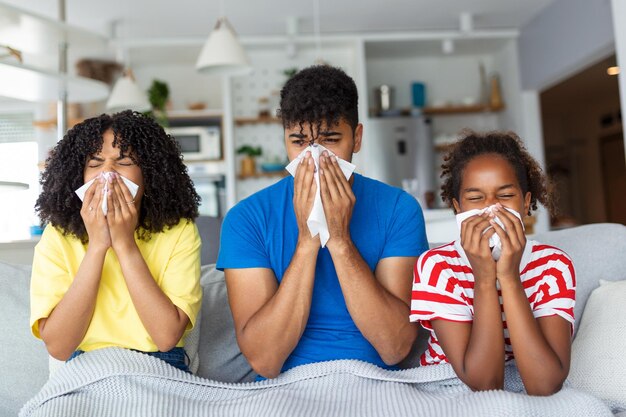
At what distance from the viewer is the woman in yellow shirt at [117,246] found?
4.86 feet

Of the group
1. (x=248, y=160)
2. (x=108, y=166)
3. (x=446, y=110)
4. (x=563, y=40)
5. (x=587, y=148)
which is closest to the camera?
(x=108, y=166)

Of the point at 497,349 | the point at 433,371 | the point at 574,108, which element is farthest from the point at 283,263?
the point at 574,108

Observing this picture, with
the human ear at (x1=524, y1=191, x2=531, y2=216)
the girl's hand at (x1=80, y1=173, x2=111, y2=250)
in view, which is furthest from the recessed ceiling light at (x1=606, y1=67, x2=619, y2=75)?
the girl's hand at (x1=80, y1=173, x2=111, y2=250)

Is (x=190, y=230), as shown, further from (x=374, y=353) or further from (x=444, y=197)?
(x=444, y=197)

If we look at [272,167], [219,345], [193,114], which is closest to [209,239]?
[219,345]

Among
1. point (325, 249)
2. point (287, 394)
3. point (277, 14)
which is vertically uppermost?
point (277, 14)

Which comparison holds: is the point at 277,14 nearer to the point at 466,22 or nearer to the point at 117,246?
the point at 466,22

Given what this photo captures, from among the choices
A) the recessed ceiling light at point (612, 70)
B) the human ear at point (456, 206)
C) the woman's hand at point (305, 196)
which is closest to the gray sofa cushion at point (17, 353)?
the woman's hand at point (305, 196)

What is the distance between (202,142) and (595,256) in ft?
17.0

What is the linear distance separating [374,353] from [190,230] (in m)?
0.56

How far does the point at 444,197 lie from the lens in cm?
178

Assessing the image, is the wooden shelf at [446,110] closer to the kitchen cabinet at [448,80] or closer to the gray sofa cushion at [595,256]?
the kitchen cabinet at [448,80]

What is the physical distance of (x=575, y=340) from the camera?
1730 mm

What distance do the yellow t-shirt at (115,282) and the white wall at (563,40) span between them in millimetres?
4140
